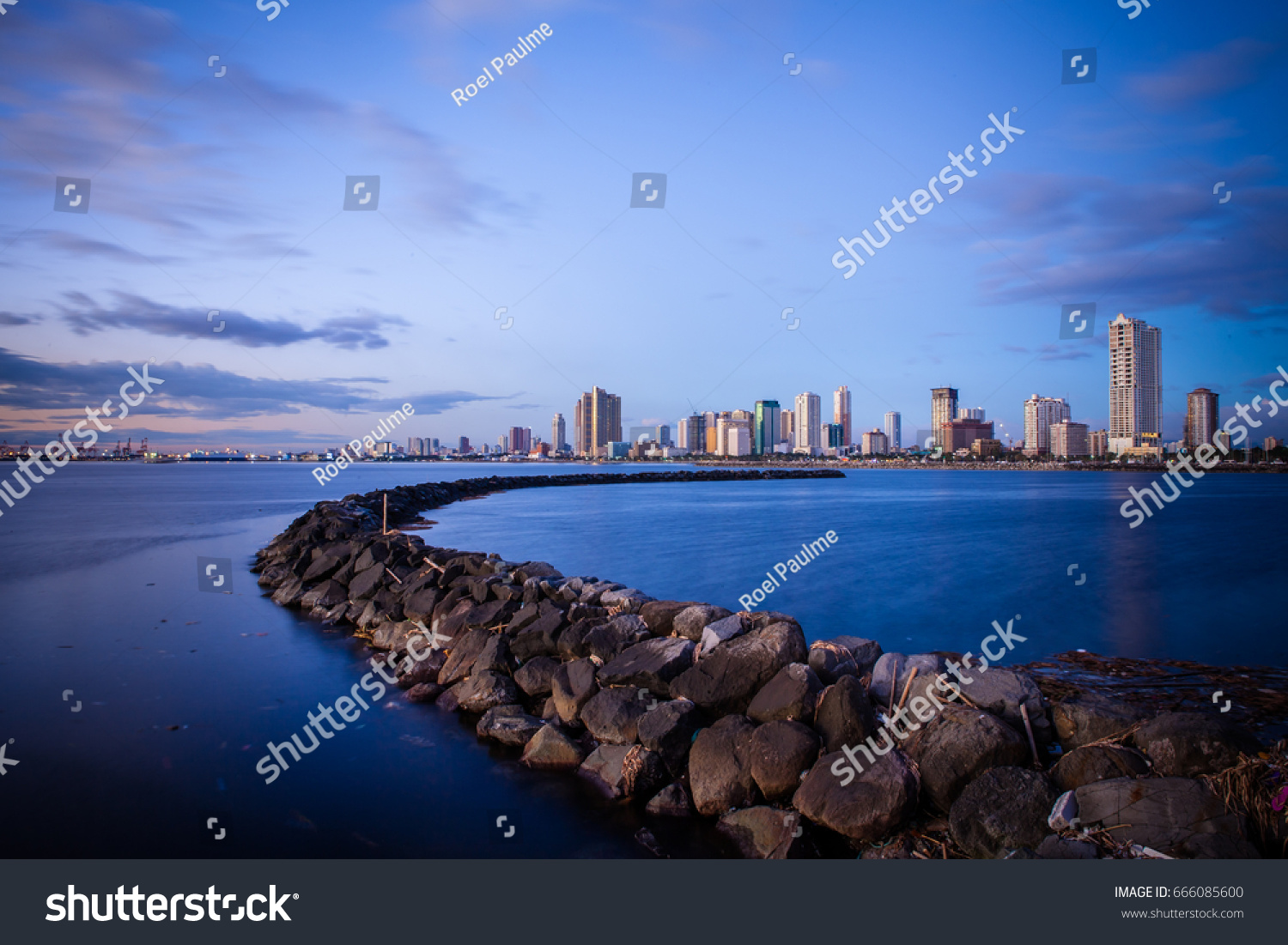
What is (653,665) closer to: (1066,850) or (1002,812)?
(1002,812)

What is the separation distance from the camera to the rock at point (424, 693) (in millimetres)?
7656

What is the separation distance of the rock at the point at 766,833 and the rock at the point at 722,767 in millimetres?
155

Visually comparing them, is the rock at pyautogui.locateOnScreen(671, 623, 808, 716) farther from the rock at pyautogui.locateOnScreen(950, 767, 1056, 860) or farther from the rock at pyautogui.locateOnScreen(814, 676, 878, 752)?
the rock at pyautogui.locateOnScreen(950, 767, 1056, 860)

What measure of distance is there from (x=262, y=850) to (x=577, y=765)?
2432 mm

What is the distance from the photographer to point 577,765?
587cm

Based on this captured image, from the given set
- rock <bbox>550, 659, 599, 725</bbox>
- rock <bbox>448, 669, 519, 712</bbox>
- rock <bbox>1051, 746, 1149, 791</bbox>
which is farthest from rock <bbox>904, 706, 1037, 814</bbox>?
rock <bbox>448, 669, 519, 712</bbox>

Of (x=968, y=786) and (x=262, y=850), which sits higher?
(x=968, y=786)

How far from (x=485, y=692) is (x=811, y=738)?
3699 mm

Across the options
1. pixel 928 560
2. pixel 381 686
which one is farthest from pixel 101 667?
pixel 928 560

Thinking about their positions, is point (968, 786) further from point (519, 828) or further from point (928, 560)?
point (928, 560)

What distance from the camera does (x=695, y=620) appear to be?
7.32 meters

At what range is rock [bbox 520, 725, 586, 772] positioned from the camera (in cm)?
590

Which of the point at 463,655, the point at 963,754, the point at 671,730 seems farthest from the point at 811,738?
the point at 463,655

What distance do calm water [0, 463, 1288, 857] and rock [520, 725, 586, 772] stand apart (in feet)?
0.62
